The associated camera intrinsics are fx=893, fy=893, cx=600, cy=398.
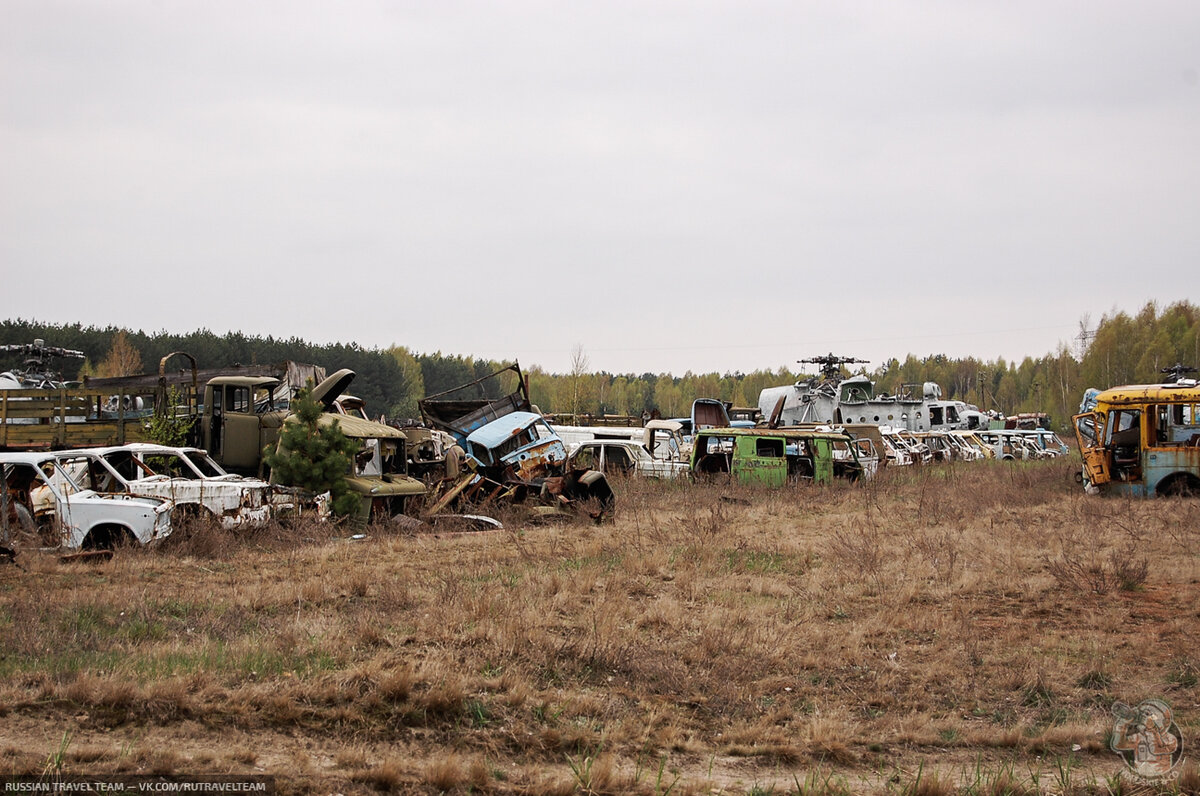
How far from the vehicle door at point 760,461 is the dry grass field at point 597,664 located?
8.48 metres

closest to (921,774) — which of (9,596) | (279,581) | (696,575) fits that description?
(696,575)

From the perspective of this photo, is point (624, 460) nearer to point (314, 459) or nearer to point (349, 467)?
point (349, 467)

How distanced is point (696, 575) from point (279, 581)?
14.7 feet

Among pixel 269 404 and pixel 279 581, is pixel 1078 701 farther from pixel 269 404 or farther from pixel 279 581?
pixel 269 404

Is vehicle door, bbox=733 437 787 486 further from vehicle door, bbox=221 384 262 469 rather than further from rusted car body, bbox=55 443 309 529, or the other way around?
rusted car body, bbox=55 443 309 529

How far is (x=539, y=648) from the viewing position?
264 inches

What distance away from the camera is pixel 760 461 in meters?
20.7

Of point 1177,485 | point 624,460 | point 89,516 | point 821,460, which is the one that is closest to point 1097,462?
point 1177,485

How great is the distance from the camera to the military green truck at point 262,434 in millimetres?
14625

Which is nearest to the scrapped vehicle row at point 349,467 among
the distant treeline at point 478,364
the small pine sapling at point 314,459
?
the small pine sapling at point 314,459

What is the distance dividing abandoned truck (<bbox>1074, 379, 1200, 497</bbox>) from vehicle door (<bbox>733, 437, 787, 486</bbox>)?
6490mm

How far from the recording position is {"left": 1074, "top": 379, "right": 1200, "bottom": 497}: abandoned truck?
718 inches

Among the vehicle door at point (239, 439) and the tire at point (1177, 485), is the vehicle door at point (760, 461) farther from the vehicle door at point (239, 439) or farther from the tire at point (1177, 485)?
the vehicle door at point (239, 439)

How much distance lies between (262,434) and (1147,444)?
17.6 m
